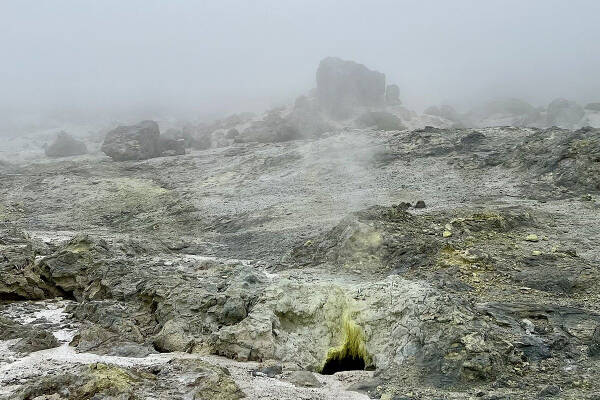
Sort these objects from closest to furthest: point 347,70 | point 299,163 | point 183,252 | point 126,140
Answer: point 183,252 < point 299,163 < point 126,140 < point 347,70

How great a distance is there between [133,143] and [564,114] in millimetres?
46376

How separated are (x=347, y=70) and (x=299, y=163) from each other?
4112 centimetres

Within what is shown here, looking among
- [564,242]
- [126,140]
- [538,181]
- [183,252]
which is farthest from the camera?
[126,140]

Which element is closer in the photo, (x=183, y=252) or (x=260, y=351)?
(x=260, y=351)

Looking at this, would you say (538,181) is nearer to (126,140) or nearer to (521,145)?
(521,145)

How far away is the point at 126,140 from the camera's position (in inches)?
1778

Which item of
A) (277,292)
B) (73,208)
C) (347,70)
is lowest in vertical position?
(73,208)

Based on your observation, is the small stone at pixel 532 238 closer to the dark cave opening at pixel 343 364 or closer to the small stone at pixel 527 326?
the small stone at pixel 527 326

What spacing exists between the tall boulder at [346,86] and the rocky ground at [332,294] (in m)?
38.2

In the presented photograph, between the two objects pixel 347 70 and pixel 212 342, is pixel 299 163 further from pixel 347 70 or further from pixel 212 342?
pixel 347 70

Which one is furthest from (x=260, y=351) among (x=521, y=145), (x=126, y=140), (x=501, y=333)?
(x=126, y=140)

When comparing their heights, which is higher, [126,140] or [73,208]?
[126,140]

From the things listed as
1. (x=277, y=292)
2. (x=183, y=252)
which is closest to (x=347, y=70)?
(x=183, y=252)

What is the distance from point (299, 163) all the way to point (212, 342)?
24.1 metres
